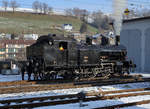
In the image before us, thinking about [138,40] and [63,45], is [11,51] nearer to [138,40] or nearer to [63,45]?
[138,40]

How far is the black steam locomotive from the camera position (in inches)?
539

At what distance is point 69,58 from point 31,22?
85704mm

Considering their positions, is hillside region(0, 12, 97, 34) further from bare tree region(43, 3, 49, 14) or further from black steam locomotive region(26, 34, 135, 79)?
black steam locomotive region(26, 34, 135, 79)

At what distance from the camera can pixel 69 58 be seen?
47.3 ft

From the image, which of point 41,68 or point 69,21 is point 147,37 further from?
point 69,21

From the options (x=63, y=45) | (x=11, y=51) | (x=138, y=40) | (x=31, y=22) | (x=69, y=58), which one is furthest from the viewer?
(x=31, y=22)

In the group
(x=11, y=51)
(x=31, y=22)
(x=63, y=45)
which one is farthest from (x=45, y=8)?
(x=63, y=45)

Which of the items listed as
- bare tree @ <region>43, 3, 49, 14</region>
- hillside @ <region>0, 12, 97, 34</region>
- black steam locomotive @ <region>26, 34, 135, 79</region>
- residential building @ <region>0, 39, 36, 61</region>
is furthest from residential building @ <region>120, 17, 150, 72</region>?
bare tree @ <region>43, 3, 49, 14</region>

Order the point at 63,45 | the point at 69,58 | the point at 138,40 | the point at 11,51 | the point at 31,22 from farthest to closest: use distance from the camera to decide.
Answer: the point at 31,22
the point at 11,51
the point at 138,40
the point at 69,58
the point at 63,45

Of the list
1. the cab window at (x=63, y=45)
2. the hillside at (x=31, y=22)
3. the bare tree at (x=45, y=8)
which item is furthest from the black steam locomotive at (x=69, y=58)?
the bare tree at (x=45, y=8)

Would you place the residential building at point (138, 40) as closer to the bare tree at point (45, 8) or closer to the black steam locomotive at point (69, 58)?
the black steam locomotive at point (69, 58)

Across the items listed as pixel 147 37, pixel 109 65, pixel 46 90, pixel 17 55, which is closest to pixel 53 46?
pixel 46 90

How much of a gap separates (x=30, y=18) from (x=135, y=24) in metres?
84.6

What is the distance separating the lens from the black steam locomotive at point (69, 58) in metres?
13.7
